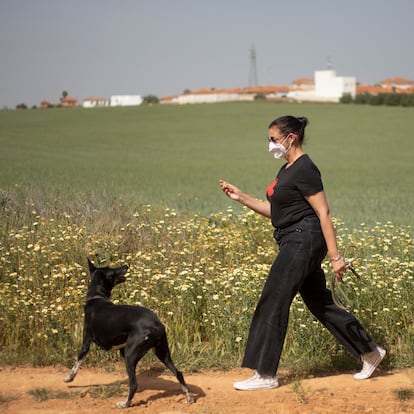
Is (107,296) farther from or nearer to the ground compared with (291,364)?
farther from the ground

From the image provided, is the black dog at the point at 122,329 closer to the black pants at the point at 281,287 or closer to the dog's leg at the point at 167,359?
the dog's leg at the point at 167,359

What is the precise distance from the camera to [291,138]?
5559 millimetres

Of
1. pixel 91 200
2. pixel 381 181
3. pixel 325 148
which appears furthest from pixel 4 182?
pixel 325 148

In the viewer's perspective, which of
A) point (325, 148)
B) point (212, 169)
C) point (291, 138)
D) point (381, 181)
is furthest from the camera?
point (325, 148)

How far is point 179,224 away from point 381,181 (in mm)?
18195

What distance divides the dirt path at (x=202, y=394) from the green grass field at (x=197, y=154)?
5.94 metres

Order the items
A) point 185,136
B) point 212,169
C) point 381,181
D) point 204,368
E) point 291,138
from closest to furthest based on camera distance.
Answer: point 291,138 → point 204,368 → point 381,181 → point 212,169 → point 185,136

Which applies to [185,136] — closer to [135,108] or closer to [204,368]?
[135,108]

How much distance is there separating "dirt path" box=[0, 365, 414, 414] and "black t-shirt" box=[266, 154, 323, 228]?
1394mm

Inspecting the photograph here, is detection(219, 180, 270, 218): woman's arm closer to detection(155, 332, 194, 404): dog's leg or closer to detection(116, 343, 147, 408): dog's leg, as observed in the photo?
detection(155, 332, 194, 404): dog's leg

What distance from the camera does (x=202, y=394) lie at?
554 centimetres

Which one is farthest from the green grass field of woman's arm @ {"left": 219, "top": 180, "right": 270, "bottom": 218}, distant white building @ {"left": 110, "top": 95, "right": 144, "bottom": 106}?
distant white building @ {"left": 110, "top": 95, "right": 144, "bottom": 106}

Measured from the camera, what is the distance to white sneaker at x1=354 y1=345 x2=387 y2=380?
19.2 ft

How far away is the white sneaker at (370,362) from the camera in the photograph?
19.2ft
